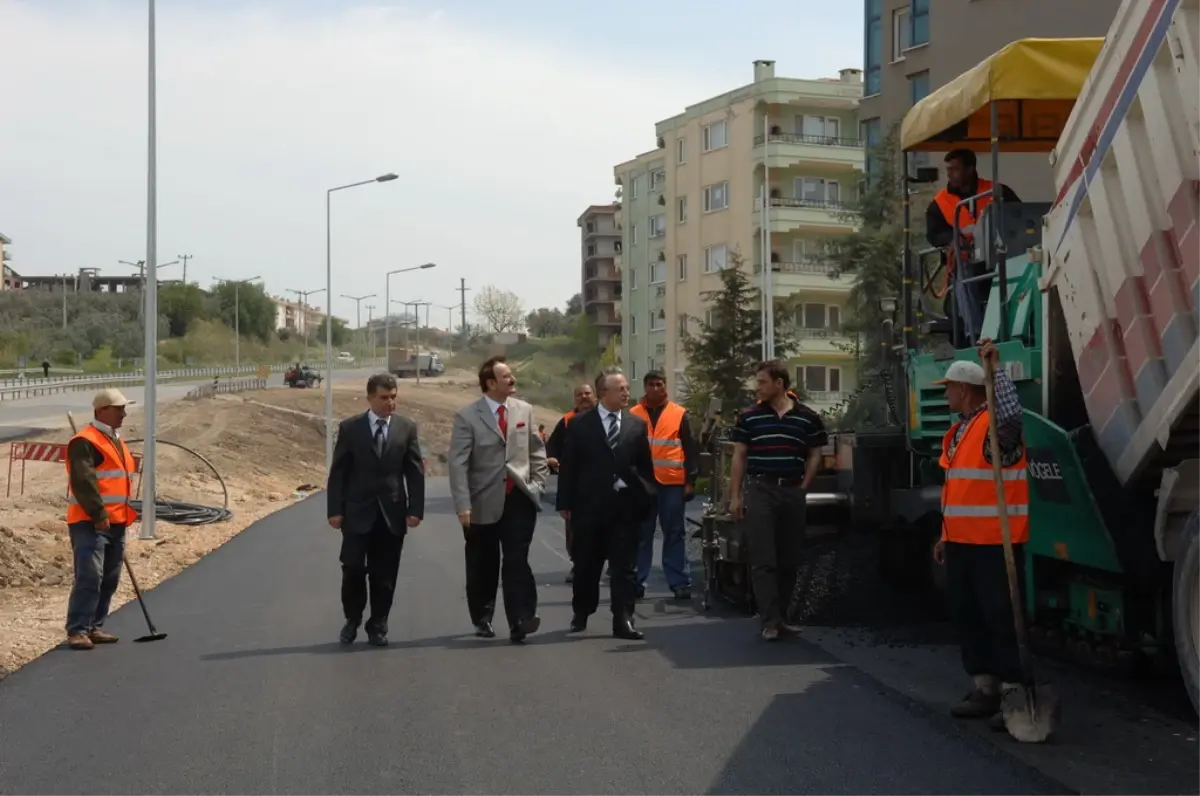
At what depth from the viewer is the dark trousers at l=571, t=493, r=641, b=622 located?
10523mm

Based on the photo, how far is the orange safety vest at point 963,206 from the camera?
983 cm

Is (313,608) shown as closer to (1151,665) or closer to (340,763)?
(340,763)

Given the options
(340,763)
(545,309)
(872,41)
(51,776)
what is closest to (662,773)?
(340,763)

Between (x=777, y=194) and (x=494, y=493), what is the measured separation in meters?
52.7

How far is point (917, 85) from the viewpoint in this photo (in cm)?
4084

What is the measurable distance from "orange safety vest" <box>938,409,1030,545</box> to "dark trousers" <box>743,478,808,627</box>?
2662 mm

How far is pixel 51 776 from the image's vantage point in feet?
21.1

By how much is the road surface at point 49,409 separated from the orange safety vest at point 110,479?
32.2 metres

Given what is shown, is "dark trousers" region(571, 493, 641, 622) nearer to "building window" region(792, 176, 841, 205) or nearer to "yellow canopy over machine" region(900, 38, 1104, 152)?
"yellow canopy over machine" region(900, 38, 1104, 152)

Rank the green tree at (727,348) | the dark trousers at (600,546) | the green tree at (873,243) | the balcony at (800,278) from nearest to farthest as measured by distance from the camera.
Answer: the dark trousers at (600,546) < the green tree at (873,243) < the green tree at (727,348) < the balcony at (800,278)

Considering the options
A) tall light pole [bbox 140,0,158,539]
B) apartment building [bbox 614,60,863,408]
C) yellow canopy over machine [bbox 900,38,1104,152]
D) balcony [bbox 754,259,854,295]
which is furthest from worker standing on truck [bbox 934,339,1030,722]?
balcony [bbox 754,259,854,295]

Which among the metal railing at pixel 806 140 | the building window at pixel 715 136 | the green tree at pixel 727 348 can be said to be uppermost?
the building window at pixel 715 136

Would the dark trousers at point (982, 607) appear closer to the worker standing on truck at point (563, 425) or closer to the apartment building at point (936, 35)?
the worker standing on truck at point (563, 425)

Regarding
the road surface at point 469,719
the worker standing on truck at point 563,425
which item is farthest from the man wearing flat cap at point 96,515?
the worker standing on truck at point 563,425
